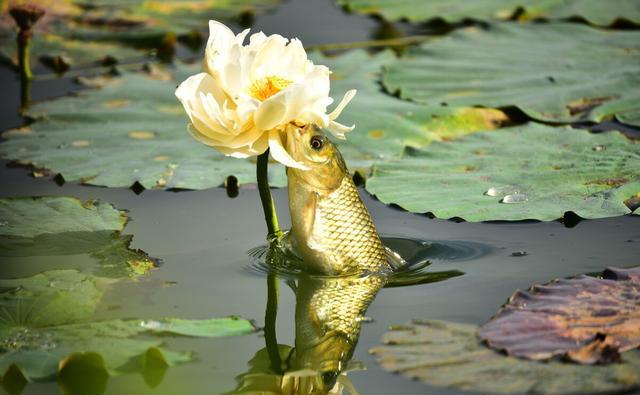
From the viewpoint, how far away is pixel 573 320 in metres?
2.52

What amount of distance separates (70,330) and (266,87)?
81 cm

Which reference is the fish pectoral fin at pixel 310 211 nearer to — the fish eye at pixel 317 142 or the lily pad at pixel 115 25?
the fish eye at pixel 317 142

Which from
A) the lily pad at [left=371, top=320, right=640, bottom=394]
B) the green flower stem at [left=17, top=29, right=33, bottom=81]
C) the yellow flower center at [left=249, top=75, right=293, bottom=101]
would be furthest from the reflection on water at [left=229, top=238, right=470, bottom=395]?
the green flower stem at [left=17, top=29, right=33, bottom=81]

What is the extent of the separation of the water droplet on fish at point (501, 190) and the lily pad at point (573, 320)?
77 centimetres

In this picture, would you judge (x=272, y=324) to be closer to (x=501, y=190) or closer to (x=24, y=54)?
(x=501, y=190)

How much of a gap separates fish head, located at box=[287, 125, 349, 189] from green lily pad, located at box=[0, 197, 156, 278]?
606mm

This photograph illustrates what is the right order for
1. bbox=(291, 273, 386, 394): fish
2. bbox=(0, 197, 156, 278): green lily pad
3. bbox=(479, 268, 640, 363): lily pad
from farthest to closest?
bbox=(0, 197, 156, 278): green lily pad
bbox=(291, 273, 386, 394): fish
bbox=(479, 268, 640, 363): lily pad

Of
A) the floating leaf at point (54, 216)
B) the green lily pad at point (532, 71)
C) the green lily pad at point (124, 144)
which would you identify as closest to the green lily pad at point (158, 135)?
the green lily pad at point (124, 144)

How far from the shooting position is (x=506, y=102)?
14.6 ft

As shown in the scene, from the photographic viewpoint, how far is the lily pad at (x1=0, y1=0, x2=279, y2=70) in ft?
18.9

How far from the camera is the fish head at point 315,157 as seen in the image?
2840 millimetres

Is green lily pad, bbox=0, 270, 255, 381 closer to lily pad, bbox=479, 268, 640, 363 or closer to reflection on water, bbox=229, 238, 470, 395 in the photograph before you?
reflection on water, bbox=229, 238, 470, 395

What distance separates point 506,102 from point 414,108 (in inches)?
15.5

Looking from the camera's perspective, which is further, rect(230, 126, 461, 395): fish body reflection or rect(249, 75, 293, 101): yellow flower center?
rect(249, 75, 293, 101): yellow flower center
